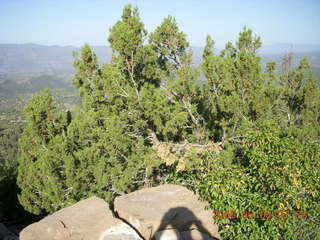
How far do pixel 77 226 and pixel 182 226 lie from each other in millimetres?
2571

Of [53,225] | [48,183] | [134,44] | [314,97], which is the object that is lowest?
[48,183]

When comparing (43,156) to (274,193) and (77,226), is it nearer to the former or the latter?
(77,226)

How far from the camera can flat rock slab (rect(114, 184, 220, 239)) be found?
235 inches

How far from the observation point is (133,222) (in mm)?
6098

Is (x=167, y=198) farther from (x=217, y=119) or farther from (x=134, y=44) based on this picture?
(x=134, y=44)

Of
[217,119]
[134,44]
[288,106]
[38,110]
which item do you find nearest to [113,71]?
[134,44]

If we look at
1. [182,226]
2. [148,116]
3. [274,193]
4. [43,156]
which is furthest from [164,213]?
[43,156]

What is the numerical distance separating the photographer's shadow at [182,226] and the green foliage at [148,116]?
177cm

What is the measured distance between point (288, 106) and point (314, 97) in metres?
1.36

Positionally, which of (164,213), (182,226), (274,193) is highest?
(274,193)

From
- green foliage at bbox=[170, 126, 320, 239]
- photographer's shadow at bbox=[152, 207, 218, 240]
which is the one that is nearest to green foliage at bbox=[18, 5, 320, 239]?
photographer's shadow at bbox=[152, 207, 218, 240]

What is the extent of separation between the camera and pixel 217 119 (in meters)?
10.3

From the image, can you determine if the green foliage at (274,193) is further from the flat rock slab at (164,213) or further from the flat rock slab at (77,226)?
the flat rock slab at (77,226)
